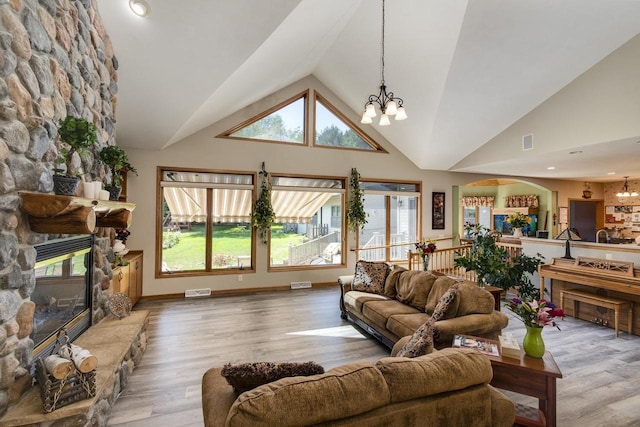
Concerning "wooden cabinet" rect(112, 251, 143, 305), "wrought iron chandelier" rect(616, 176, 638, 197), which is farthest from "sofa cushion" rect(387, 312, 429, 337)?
"wrought iron chandelier" rect(616, 176, 638, 197)

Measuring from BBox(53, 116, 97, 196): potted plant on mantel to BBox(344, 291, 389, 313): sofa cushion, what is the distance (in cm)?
321

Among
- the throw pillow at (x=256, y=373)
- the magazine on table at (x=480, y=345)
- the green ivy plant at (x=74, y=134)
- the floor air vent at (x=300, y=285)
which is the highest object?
the green ivy plant at (x=74, y=134)

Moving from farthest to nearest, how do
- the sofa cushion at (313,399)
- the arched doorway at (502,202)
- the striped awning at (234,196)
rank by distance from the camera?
the arched doorway at (502,202)
the striped awning at (234,196)
the sofa cushion at (313,399)

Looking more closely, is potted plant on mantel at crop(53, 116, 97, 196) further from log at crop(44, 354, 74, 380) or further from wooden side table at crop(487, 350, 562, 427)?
wooden side table at crop(487, 350, 562, 427)

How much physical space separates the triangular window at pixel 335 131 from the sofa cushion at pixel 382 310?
3.94 m

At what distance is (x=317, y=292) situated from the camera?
20.1ft

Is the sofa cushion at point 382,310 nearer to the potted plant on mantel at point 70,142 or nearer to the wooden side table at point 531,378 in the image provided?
the wooden side table at point 531,378

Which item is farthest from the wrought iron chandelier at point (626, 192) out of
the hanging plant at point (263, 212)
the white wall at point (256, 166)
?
the hanging plant at point (263, 212)

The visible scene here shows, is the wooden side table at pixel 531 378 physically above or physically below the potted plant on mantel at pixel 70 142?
below

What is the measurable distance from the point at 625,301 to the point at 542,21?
3786 mm

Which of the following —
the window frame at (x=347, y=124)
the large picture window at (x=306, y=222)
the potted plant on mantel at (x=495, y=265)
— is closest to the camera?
the potted plant on mantel at (x=495, y=265)

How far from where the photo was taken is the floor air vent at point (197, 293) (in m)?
5.72

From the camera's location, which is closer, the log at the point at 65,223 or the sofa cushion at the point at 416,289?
the log at the point at 65,223

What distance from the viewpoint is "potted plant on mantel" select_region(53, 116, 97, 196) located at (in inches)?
82.2
